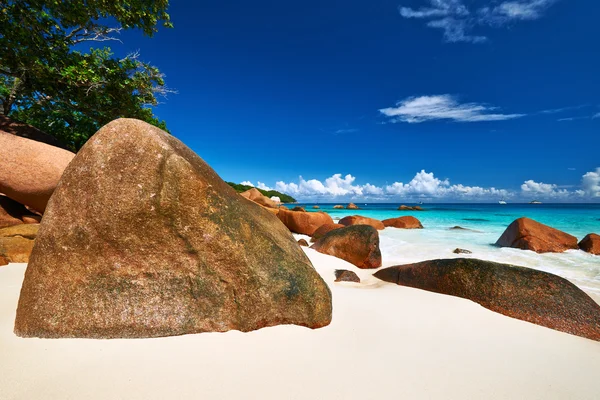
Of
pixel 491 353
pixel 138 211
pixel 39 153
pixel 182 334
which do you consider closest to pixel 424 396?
pixel 491 353

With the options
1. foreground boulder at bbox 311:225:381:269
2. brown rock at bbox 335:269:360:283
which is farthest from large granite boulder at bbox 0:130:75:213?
foreground boulder at bbox 311:225:381:269

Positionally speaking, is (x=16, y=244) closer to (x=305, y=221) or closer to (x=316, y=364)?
(x=316, y=364)

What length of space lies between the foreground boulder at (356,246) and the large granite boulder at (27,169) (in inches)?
264

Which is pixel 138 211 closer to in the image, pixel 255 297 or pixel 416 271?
pixel 255 297

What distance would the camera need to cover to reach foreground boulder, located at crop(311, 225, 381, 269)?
651cm

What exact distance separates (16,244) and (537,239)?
15081mm

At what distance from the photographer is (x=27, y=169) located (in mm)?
5516

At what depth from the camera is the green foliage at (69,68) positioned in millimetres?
7332

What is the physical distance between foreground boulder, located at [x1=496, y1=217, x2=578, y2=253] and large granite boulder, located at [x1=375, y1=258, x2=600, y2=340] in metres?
8.29

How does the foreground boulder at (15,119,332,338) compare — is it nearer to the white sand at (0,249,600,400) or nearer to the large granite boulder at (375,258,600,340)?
the white sand at (0,249,600,400)

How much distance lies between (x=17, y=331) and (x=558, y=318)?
17.9 ft

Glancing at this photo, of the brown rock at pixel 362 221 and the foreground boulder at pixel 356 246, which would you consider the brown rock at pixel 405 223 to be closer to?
the brown rock at pixel 362 221

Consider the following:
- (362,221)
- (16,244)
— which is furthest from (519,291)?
(362,221)

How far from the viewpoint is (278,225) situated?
3.44 metres
